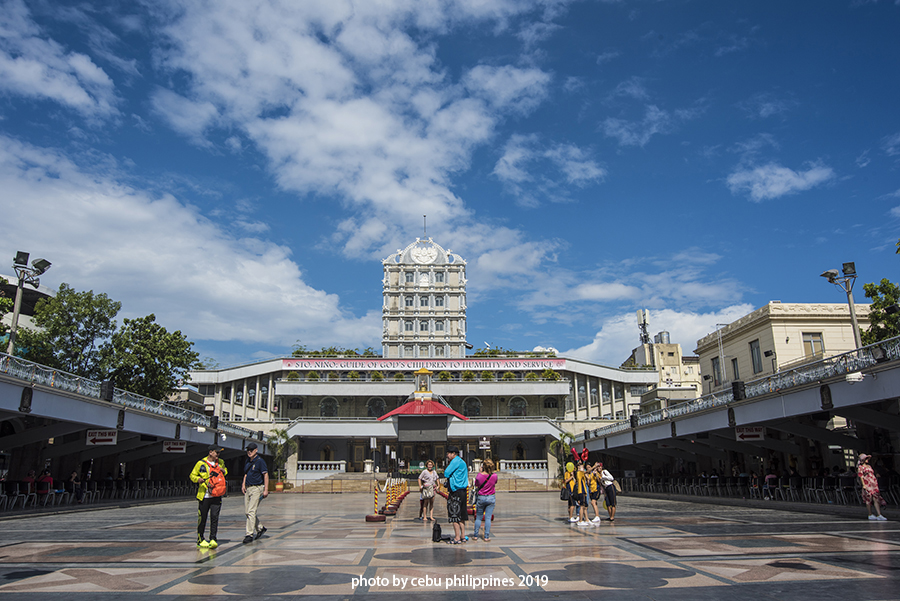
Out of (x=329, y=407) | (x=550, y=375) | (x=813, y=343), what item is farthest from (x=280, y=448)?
(x=813, y=343)

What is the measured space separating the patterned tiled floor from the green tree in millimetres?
29657

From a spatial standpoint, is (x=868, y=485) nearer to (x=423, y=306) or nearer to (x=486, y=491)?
(x=486, y=491)

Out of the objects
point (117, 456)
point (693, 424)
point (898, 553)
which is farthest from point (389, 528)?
point (117, 456)

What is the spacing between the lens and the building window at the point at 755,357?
36941mm

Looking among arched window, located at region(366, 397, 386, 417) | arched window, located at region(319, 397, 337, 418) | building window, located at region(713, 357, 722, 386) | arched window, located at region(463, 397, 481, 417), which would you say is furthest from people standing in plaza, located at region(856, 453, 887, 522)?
arched window, located at region(319, 397, 337, 418)

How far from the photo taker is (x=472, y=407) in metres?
63.3

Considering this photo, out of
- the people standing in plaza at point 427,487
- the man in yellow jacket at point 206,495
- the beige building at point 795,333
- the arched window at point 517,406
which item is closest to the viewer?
the man in yellow jacket at point 206,495

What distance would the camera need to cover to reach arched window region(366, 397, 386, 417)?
62.5 metres

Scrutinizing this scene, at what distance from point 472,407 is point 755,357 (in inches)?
1236

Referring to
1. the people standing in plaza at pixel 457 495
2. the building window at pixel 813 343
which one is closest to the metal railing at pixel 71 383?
the people standing in plaza at pixel 457 495

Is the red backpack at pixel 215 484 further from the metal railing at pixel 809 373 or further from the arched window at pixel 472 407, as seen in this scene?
the arched window at pixel 472 407

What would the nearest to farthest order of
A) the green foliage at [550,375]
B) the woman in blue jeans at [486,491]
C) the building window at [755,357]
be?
the woman in blue jeans at [486,491] → the building window at [755,357] → the green foliage at [550,375]

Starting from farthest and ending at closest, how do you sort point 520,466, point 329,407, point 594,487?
point 329,407, point 520,466, point 594,487

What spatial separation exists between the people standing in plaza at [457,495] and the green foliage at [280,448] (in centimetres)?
4117
